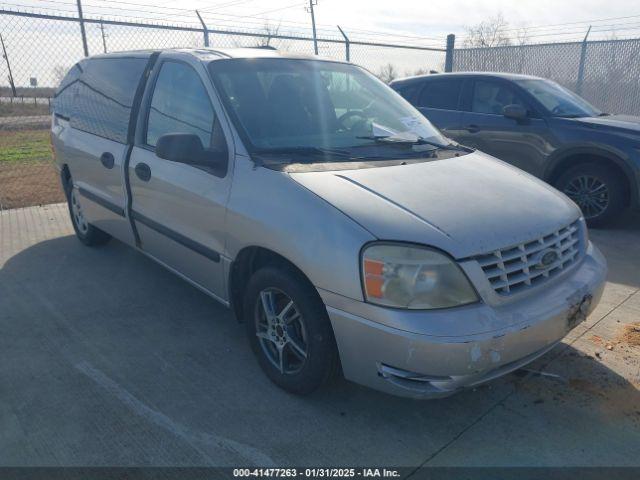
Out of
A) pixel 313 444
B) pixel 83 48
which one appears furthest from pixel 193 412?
pixel 83 48

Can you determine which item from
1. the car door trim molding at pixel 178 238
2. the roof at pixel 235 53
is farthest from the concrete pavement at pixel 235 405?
the roof at pixel 235 53

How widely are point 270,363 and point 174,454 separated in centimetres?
72

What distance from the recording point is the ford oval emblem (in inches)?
101

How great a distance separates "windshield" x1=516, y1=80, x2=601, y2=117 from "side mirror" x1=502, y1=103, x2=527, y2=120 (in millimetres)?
322

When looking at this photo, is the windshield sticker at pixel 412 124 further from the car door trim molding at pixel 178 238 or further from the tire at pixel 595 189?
the tire at pixel 595 189

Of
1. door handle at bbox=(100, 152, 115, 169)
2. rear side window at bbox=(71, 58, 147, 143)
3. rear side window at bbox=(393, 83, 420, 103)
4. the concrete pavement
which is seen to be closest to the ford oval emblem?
the concrete pavement

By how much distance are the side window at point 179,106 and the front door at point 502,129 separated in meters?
4.24

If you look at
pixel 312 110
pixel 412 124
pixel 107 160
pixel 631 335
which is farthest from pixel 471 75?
pixel 107 160

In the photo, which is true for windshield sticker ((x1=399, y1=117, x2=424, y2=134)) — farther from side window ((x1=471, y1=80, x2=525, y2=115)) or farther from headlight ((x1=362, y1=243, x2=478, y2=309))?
side window ((x1=471, y1=80, x2=525, y2=115))

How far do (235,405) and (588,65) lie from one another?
11738mm

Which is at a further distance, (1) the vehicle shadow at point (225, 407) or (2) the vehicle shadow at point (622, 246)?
(2) the vehicle shadow at point (622, 246)

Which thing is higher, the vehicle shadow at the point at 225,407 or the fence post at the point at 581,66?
the fence post at the point at 581,66

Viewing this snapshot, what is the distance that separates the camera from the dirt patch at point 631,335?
3.44m

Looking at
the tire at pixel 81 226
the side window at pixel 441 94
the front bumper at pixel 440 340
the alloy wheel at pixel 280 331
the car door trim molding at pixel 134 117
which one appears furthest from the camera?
the side window at pixel 441 94
